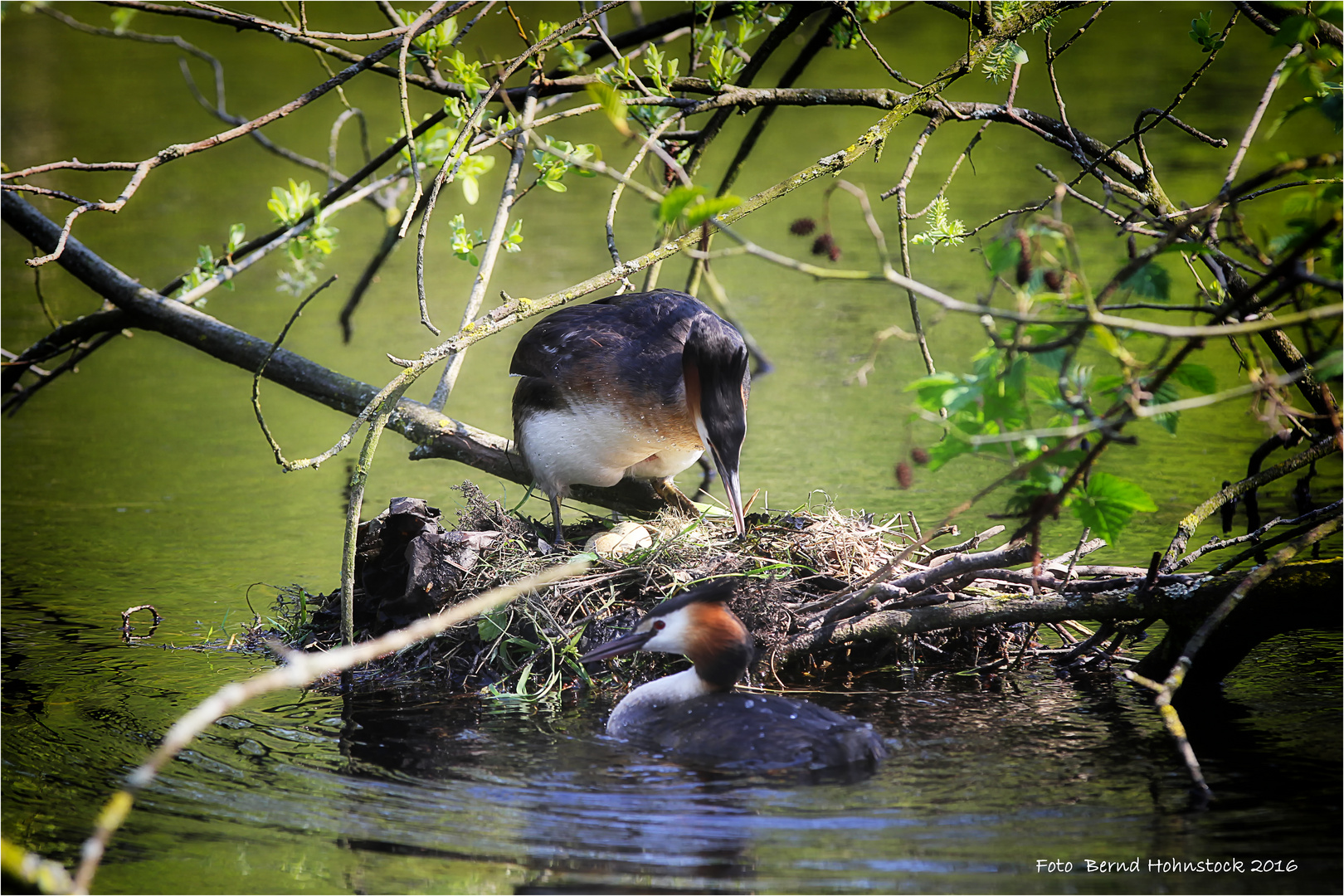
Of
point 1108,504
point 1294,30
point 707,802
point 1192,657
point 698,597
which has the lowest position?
point 707,802

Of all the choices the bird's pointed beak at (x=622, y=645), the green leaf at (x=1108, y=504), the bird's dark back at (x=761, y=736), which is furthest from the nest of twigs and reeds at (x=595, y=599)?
the green leaf at (x=1108, y=504)

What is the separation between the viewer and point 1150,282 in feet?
10.7

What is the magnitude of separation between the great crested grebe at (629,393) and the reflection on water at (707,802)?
45.2 inches

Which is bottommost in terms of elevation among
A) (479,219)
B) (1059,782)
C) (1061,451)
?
(1059,782)

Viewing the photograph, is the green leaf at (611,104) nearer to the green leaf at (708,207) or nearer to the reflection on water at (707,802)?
the green leaf at (708,207)

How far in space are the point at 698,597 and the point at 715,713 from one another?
0.42 metres

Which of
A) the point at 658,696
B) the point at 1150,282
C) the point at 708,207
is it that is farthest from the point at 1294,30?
the point at 658,696

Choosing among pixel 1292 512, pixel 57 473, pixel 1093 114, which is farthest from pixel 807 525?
pixel 1093 114

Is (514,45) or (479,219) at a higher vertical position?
(514,45)

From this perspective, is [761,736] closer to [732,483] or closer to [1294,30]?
[732,483]

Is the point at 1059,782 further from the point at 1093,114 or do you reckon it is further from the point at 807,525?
the point at 1093,114

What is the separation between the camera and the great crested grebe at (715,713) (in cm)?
404

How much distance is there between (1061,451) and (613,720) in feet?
6.35

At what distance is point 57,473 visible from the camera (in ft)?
25.2
